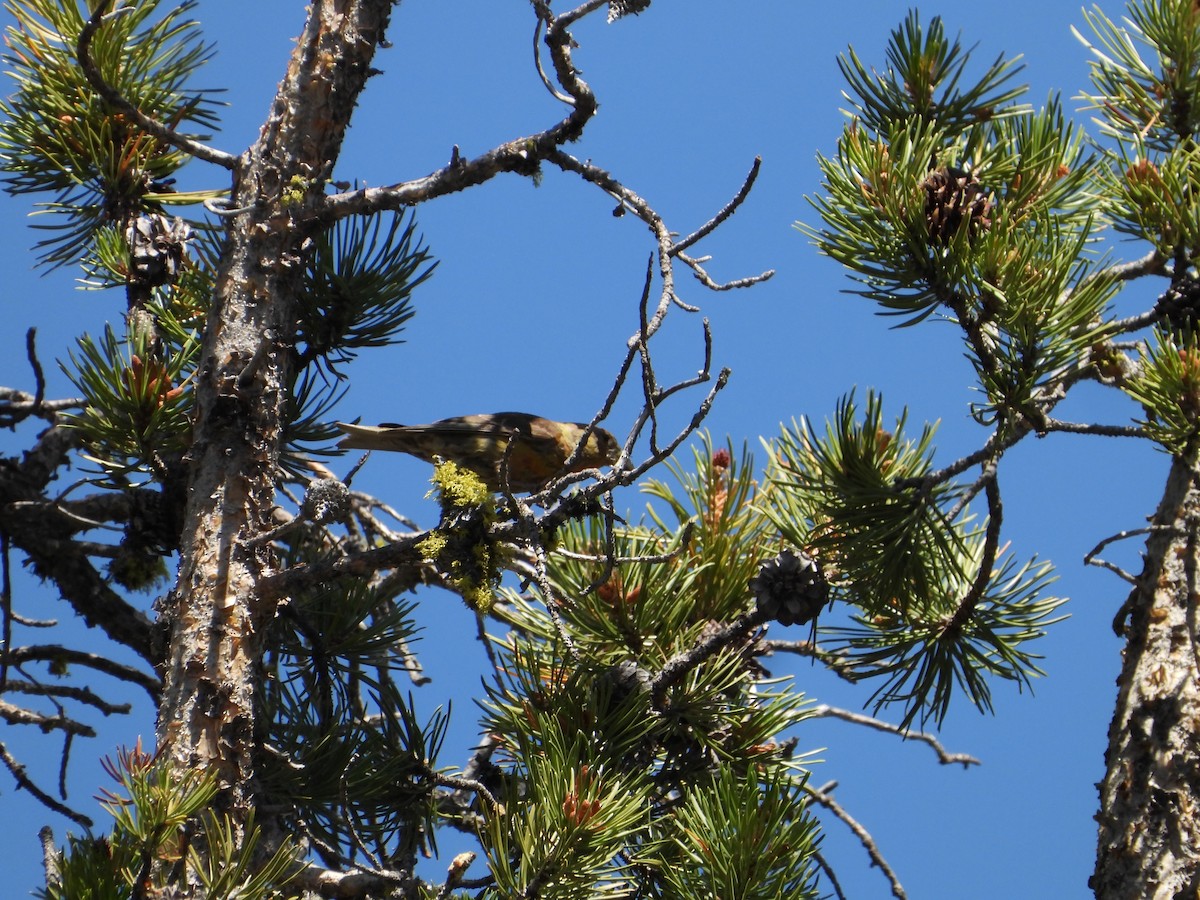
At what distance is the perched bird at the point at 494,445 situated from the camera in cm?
513

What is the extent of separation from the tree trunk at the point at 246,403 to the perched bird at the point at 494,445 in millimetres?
2142

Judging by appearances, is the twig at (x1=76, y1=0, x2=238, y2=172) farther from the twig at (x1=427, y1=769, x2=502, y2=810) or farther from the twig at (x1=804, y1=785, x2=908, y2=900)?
the twig at (x1=804, y1=785, x2=908, y2=900)

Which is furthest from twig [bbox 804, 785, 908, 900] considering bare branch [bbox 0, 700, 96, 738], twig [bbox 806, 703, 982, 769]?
bare branch [bbox 0, 700, 96, 738]

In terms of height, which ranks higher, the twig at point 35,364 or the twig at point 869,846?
the twig at point 35,364

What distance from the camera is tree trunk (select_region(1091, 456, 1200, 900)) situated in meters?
2.53

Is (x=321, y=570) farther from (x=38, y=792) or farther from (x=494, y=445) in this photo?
(x=494, y=445)

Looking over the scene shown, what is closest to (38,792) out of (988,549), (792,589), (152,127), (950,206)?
(152,127)

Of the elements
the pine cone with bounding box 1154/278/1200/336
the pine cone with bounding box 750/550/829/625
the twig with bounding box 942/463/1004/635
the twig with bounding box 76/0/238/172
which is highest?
the twig with bounding box 76/0/238/172

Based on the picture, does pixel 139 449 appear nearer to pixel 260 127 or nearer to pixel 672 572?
pixel 260 127

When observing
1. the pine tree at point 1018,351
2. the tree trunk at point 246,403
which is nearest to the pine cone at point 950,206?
the pine tree at point 1018,351

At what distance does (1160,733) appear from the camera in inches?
105

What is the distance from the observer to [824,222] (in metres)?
2.82

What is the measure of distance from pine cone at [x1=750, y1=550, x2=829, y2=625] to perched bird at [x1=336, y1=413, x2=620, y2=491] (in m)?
2.41

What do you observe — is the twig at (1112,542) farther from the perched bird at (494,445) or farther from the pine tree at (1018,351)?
the perched bird at (494,445)
